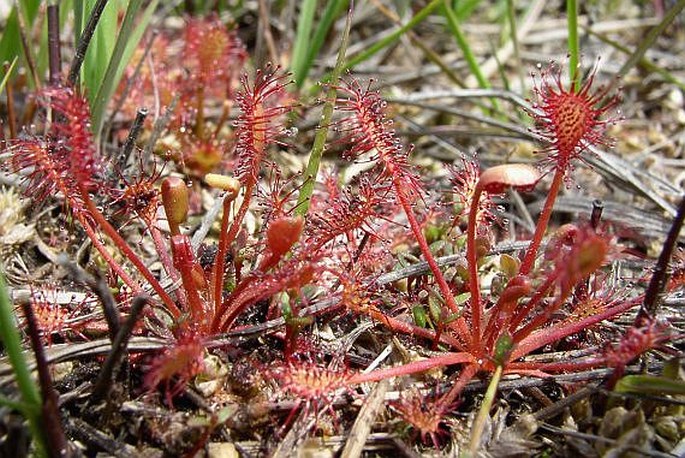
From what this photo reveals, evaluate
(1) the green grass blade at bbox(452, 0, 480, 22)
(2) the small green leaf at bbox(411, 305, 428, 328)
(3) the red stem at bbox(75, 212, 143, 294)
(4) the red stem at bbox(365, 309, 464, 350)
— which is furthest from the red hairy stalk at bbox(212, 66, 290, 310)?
(1) the green grass blade at bbox(452, 0, 480, 22)

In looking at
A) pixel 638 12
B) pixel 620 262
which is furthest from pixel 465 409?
pixel 638 12

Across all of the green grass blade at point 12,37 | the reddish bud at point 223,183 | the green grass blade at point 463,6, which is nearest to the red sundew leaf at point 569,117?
the reddish bud at point 223,183

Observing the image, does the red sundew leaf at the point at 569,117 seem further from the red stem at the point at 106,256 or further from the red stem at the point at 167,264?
the red stem at the point at 106,256

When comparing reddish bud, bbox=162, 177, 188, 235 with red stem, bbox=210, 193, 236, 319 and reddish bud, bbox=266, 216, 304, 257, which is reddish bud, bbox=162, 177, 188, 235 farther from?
reddish bud, bbox=266, 216, 304, 257

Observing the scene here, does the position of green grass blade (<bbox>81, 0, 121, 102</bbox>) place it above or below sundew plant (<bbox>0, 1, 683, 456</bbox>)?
above

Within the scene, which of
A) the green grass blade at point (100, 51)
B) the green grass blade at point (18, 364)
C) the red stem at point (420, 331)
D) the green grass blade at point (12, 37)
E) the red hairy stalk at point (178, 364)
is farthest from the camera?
the green grass blade at point (12, 37)

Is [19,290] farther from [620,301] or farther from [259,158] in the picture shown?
[620,301]
